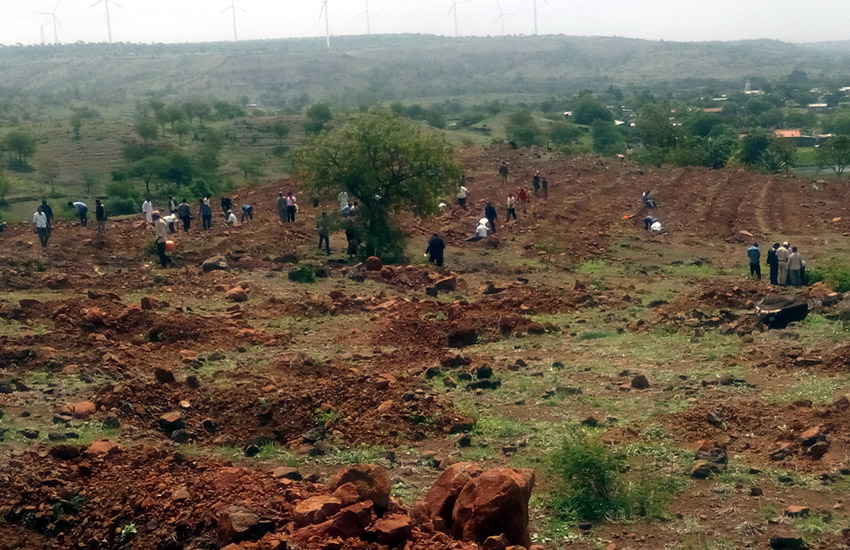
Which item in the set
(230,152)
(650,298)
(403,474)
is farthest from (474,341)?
(230,152)

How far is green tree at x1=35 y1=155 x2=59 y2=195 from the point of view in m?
56.3

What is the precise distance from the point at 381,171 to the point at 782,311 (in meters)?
12.1

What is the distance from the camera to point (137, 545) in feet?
25.8

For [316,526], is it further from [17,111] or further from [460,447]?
[17,111]

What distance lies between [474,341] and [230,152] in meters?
54.3

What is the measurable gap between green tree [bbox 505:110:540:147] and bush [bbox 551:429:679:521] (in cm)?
5852

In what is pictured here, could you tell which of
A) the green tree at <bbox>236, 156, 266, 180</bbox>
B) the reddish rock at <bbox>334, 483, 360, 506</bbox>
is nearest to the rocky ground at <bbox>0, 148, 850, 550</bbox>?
the reddish rock at <bbox>334, 483, 360, 506</bbox>

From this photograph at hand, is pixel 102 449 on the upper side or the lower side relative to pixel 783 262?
upper

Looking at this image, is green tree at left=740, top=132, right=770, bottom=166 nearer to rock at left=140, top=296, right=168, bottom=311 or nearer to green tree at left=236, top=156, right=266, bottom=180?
green tree at left=236, top=156, right=266, bottom=180

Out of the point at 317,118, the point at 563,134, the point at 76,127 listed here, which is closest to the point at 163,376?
the point at 317,118

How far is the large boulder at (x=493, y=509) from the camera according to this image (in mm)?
7605

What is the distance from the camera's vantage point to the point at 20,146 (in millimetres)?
60031

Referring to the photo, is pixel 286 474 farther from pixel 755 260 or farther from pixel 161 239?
pixel 755 260

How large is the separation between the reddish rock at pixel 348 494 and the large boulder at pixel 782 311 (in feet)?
38.4
